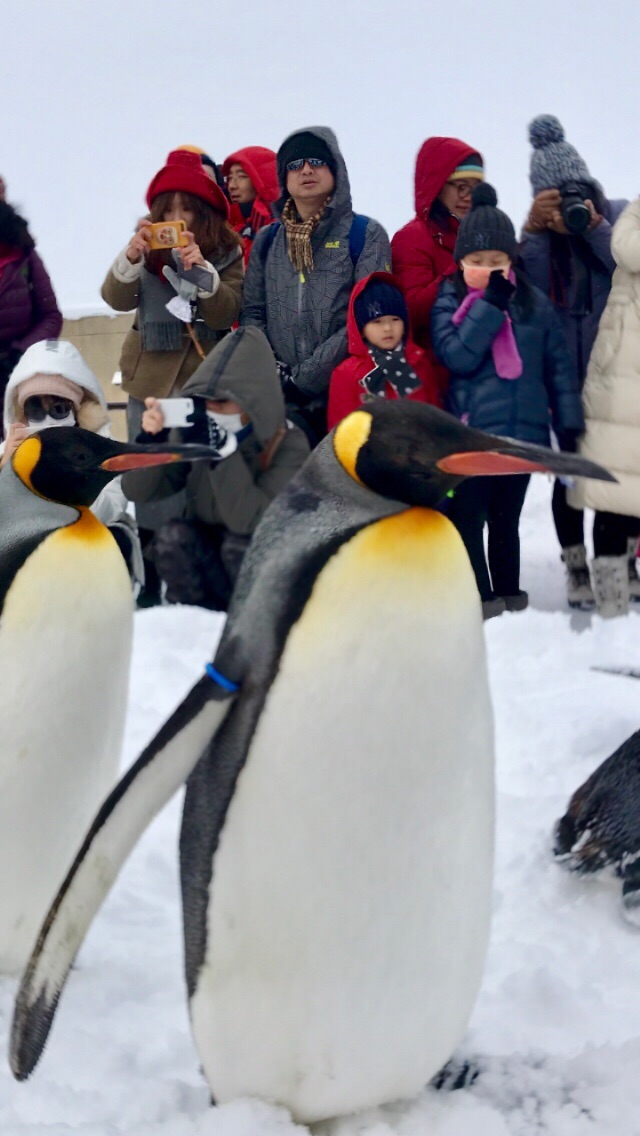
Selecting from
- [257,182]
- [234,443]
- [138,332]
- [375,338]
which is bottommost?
[234,443]

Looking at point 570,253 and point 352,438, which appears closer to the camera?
point 352,438

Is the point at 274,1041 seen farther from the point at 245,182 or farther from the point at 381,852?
the point at 245,182

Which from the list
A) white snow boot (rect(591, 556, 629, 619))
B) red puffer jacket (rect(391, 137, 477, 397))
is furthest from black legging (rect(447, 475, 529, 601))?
red puffer jacket (rect(391, 137, 477, 397))

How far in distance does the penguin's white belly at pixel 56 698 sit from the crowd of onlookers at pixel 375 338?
113 cm

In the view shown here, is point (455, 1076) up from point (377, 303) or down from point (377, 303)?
down

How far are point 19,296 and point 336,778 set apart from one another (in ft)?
8.96

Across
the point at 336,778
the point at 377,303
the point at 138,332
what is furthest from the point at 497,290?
the point at 336,778

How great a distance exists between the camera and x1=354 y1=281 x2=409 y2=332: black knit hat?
3027 mm

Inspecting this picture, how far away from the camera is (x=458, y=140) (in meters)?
3.43

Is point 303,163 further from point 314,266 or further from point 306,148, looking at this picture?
point 314,266

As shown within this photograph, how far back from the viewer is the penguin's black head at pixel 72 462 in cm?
173

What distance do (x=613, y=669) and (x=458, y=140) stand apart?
1725 millimetres

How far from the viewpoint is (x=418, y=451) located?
127 cm

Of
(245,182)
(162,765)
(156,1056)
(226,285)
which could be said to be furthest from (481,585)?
(162,765)
